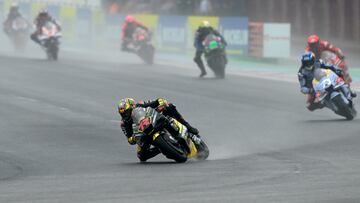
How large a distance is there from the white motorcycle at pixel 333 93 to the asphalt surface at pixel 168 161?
0.81ft

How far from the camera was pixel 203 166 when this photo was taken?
42.4 ft

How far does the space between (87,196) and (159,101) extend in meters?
3.60

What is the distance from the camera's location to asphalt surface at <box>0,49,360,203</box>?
1063 cm

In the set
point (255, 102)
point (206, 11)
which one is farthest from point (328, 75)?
point (206, 11)

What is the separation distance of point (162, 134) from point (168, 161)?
0.58 m

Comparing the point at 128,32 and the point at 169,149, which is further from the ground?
the point at 169,149

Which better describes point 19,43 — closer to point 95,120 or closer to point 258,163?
point 95,120

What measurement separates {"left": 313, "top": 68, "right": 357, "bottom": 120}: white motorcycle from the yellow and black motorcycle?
531cm

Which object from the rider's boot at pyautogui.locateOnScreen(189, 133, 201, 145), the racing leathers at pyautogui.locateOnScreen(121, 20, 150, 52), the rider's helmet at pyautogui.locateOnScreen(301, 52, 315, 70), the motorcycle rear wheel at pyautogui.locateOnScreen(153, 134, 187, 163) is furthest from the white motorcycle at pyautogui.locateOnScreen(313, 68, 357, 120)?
the racing leathers at pyautogui.locateOnScreen(121, 20, 150, 52)

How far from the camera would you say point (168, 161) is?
13906 millimetres

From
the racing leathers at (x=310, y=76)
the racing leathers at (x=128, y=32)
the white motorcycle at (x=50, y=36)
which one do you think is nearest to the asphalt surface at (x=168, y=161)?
the racing leathers at (x=310, y=76)

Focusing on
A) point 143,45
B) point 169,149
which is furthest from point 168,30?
point 169,149

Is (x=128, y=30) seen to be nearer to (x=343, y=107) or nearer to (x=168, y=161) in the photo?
(x=343, y=107)

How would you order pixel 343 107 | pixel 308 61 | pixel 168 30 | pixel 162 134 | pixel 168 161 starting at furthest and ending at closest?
pixel 168 30 < pixel 308 61 < pixel 343 107 < pixel 168 161 < pixel 162 134
